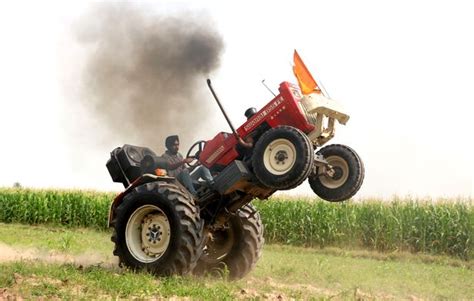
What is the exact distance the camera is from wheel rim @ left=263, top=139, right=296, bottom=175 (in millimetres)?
8055

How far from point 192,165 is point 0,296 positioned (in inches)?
149

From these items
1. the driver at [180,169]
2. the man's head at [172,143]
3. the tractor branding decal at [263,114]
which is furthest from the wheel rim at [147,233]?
the tractor branding decal at [263,114]

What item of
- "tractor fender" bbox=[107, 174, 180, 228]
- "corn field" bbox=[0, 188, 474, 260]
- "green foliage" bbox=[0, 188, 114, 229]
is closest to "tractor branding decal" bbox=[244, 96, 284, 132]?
"tractor fender" bbox=[107, 174, 180, 228]

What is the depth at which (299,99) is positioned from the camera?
8602 mm

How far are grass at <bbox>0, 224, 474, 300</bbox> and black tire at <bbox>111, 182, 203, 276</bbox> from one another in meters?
0.32

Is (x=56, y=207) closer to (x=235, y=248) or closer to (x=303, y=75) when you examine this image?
(x=235, y=248)

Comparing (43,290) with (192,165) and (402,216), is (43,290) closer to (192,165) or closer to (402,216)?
(192,165)

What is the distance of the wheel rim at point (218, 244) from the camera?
10.0 metres

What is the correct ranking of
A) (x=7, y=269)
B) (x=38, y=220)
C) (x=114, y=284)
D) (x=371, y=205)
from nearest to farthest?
(x=114, y=284) < (x=7, y=269) < (x=371, y=205) < (x=38, y=220)

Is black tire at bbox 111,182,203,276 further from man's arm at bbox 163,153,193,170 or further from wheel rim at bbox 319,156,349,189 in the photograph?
wheel rim at bbox 319,156,349,189

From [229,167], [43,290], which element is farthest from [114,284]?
[229,167]

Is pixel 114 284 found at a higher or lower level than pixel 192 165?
lower

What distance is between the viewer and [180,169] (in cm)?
970

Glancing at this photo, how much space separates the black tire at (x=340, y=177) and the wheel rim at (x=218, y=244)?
1818mm
